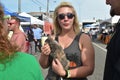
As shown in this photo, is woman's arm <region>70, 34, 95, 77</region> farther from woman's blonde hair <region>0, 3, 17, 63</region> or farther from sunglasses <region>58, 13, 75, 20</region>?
woman's blonde hair <region>0, 3, 17, 63</region>

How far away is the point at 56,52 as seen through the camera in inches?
134

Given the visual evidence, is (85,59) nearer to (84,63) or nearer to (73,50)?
(84,63)

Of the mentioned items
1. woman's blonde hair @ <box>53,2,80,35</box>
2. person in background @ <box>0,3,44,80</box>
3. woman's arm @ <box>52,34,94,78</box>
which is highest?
woman's blonde hair @ <box>53,2,80,35</box>

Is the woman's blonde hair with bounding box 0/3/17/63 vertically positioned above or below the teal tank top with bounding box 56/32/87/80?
above

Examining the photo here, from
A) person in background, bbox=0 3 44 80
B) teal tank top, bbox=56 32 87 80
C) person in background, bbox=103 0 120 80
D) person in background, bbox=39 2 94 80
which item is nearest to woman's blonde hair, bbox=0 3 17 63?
person in background, bbox=0 3 44 80

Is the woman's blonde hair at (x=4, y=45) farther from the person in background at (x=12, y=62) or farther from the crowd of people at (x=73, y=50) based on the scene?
the crowd of people at (x=73, y=50)

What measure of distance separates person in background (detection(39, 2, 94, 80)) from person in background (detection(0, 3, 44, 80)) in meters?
1.15

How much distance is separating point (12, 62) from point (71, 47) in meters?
1.42

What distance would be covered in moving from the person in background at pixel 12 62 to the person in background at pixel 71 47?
1.15m

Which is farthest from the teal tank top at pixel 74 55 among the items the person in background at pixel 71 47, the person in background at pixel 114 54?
the person in background at pixel 114 54

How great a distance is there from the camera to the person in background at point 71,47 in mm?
3495

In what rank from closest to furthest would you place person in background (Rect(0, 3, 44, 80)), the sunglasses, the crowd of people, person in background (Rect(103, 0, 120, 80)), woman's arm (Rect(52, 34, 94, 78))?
1. person in background (Rect(0, 3, 44, 80))
2. person in background (Rect(103, 0, 120, 80))
3. the crowd of people
4. woman's arm (Rect(52, 34, 94, 78))
5. the sunglasses

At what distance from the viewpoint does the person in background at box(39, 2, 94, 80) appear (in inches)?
138

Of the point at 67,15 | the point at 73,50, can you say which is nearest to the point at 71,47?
the point at 73,50
